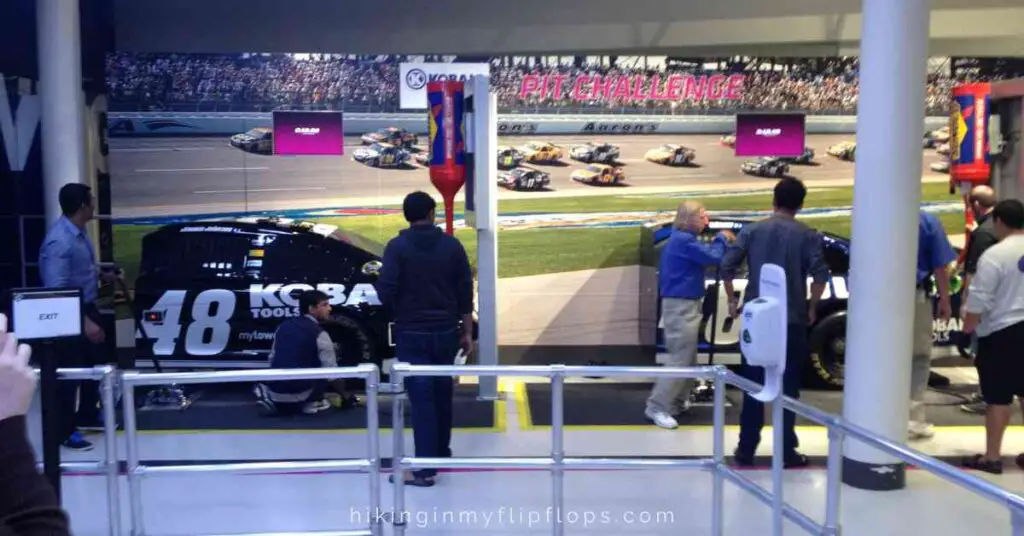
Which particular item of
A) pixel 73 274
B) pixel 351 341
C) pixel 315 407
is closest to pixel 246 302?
pixel 351 341

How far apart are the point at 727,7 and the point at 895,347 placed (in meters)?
5.50

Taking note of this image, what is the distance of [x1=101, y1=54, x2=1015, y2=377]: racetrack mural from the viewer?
9.19m

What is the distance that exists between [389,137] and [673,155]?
3022 millimetres

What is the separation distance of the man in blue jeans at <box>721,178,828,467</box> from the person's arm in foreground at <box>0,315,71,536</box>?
15.4ft

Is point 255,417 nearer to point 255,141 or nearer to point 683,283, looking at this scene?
point 255,141

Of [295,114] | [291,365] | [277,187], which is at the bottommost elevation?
[291,365]

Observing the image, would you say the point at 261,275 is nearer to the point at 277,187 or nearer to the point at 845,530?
the point at 277,187

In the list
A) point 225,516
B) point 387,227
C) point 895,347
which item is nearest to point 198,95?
point 387,227

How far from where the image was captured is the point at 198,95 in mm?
9180

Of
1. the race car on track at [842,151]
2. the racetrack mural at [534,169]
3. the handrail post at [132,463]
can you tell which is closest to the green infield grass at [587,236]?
the racetrack mural at [534,169]

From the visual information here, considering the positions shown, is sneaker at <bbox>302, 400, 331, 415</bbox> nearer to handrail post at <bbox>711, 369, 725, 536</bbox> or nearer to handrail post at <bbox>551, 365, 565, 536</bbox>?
handrail post at <bbox>551, 365, 565, 536</bbox>

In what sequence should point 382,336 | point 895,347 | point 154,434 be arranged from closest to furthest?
point 895,347, point 154,434, point 382,336

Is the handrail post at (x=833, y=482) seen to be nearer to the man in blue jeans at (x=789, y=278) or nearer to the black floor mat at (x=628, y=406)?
the man in blue jeans at (x=789, y=278)

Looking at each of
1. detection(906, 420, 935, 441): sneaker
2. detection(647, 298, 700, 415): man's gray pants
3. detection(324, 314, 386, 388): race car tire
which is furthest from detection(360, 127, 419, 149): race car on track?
detection(906, 420, 935, 441): sneaker
